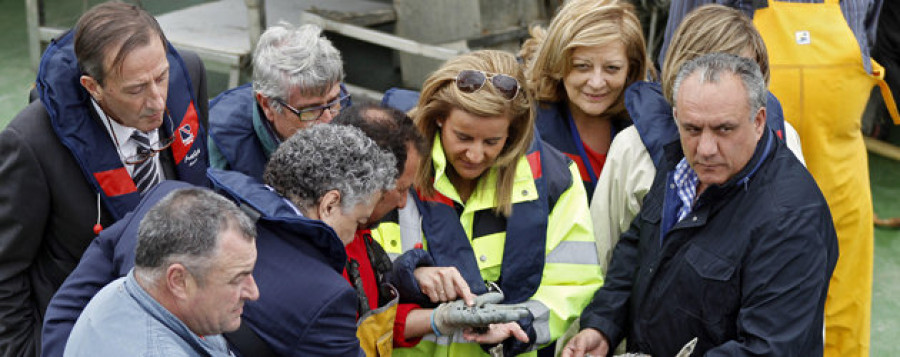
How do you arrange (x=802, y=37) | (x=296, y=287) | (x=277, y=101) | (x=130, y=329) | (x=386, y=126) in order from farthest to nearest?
(x=802, y=37) → (x=277, y=101) → (x=386, y=126) → (x=296, y=287) → (x=130, y=329)

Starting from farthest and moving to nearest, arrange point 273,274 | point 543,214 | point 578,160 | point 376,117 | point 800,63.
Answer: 1. point 800,63
2. point 578,160
3. point 543,214
4. point 376,117
5. point 273,274

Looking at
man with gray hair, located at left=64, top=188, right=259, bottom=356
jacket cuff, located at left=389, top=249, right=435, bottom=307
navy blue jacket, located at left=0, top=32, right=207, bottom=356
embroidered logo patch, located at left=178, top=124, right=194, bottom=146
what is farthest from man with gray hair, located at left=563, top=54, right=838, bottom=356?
navy blue jacket, located at left=0, top=32, right=207, bottom=356

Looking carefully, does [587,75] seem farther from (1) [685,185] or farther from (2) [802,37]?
(2) [802,37]

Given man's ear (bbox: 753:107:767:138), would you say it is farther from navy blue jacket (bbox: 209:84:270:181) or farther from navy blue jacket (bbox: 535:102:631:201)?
navy blue jacket (bbox: 209:84:270:181)

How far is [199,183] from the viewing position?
10.8 ft

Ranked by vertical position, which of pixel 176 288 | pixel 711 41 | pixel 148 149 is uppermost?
pixel 711 41

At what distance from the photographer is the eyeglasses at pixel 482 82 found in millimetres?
2912

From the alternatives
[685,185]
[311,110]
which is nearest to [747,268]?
[685,185]

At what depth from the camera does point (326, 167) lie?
7.65 ft

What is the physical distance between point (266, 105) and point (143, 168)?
43 centimetres

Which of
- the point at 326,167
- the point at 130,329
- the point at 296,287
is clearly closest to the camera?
the point at 130,329

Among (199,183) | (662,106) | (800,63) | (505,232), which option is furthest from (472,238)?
(800,63)

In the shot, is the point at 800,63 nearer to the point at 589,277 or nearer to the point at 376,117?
the point at 589,277

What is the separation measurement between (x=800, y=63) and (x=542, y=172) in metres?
1.49
